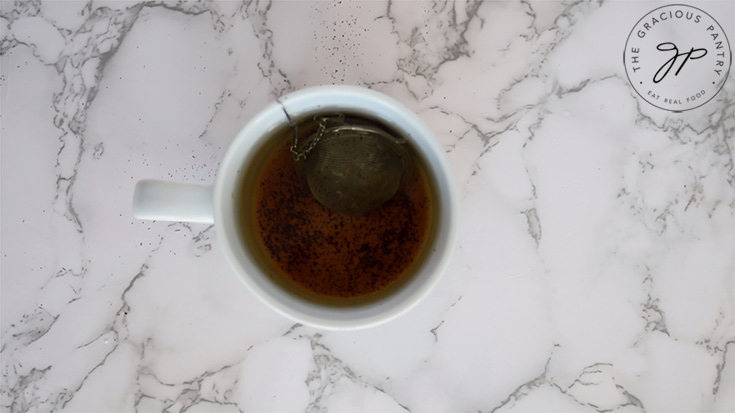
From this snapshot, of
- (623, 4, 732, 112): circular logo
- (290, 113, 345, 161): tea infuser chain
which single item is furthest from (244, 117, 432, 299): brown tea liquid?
(623, 4, 732, 112): circular logo

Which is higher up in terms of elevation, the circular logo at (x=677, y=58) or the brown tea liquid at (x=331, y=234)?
the circular logo at (x=677, y=58)

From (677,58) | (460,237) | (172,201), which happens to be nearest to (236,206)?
(172,201)

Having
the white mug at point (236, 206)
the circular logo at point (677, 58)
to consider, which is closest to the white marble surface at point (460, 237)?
the circular logo at point (677, 58)

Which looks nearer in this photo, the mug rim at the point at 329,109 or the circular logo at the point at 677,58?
the mug rim at the point at 329,109

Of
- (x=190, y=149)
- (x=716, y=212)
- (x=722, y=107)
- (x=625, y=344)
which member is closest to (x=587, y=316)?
(x=625, y=344)

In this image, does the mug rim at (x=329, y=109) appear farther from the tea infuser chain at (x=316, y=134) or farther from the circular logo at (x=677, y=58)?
the circular logo at (x=677, y=58)

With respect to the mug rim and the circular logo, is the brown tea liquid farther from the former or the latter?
A: the circular logo
